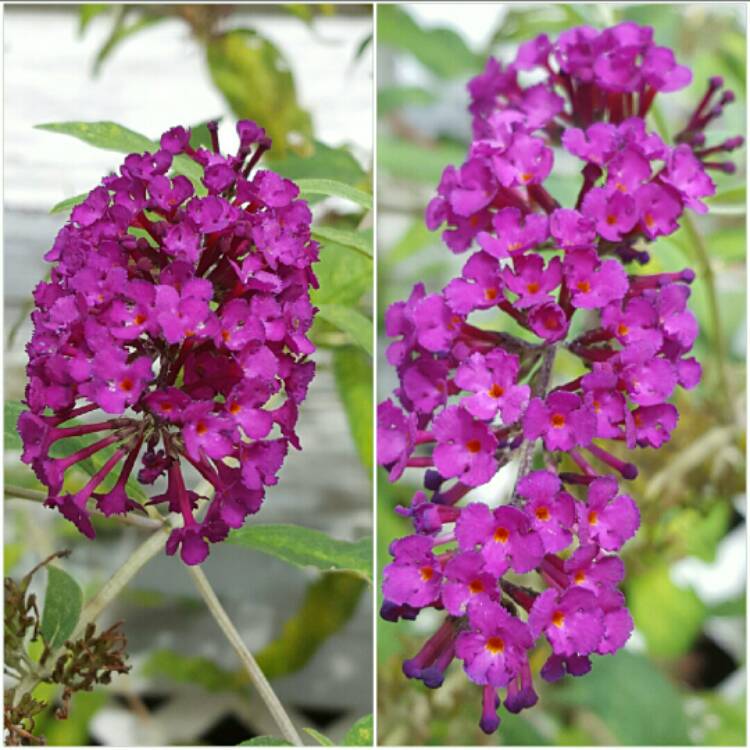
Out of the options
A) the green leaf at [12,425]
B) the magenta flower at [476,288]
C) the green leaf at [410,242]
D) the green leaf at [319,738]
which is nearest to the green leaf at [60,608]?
the green leaf at [12,425]

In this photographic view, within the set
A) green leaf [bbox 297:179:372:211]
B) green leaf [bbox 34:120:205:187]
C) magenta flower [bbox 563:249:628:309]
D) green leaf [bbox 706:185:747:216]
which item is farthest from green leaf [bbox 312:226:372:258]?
green leaf [bbox 706:185:747:216]

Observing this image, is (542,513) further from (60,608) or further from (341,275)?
(60,608)

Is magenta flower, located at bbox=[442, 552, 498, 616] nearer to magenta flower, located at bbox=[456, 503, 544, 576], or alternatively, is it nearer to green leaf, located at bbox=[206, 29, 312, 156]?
magenta flower, located at bbox=[456, 503, 544, 576]

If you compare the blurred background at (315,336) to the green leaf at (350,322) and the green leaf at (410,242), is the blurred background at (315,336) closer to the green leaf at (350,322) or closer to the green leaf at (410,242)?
the green leaf at (350,322)

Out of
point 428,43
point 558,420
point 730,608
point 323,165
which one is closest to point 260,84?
point 323,165

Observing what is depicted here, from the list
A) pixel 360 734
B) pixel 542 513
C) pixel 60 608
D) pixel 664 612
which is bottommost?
pixel 664 612

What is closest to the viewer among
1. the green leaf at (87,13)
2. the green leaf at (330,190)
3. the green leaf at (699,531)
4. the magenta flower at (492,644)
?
the magenta flower at (492,644)

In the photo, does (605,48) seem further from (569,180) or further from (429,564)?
(429,564)

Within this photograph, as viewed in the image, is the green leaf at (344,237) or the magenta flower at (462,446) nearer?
the magenta flower at (462,446)

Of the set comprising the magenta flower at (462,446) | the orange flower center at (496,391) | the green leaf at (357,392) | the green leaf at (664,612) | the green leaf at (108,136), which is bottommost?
the green leaf at (664,612)
